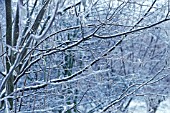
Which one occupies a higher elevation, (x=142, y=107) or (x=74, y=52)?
(x=74, y=52)

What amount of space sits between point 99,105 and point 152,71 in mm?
6408

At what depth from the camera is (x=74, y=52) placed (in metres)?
5.15

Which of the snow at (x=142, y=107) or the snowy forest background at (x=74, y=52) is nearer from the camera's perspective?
the snowy forest background at (x=74, y=52)

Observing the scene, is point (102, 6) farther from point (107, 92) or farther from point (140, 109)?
point (140, 109)

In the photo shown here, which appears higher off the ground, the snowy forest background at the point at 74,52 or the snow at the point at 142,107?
the snowy forest background at the point at 74,52

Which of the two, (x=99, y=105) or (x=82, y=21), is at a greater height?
(x=82, y=21)

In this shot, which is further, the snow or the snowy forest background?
the snow

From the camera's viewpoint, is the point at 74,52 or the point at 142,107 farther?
the point at 142,107

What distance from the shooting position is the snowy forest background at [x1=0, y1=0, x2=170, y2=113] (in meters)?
3.26

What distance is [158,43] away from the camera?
1206 centimetres

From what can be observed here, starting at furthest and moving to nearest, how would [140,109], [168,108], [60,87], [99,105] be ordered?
[168,108]
[140,109]
[99,105]
[60,87]

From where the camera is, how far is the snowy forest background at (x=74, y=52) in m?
3.26

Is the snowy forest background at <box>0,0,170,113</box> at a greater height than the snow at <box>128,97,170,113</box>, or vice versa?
the snowy forest background at <box>0,0,170,113</box>

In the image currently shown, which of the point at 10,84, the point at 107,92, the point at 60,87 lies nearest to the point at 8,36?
the point at 10,84
